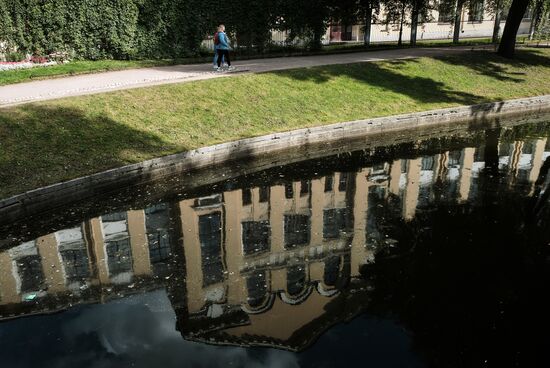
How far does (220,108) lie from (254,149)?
2871 mm

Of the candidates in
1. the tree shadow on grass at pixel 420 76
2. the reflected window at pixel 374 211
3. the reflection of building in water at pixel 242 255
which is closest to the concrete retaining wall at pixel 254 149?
the tree shadow on grass at pixel 420 76

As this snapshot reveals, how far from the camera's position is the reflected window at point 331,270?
843 cm

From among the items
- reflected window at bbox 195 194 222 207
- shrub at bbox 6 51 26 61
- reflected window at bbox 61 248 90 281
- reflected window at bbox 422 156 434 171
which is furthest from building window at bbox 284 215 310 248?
shrub at bbox 6 51 26 61

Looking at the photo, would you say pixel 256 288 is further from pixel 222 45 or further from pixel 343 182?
pixel 222 45

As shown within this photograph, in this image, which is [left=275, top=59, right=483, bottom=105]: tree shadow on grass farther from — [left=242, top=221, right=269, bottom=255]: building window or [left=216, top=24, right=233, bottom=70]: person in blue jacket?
[left=242, top=221, right=269, bottom=255]: building window

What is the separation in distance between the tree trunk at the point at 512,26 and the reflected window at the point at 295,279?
25.3 meters

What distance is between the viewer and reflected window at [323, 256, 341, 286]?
27.7 ft

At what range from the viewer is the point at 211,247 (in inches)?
380

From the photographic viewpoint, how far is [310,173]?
1391 centimetres

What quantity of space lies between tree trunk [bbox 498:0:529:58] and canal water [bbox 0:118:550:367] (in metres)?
17.7

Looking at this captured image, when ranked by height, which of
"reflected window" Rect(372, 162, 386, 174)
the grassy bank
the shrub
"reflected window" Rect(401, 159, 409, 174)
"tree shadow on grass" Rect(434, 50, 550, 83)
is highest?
the shrub

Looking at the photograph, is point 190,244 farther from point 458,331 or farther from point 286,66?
point 286,66

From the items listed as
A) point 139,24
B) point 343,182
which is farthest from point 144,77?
point 343,182

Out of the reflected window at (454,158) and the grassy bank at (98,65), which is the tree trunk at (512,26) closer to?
the grassy bank at (98,65)
